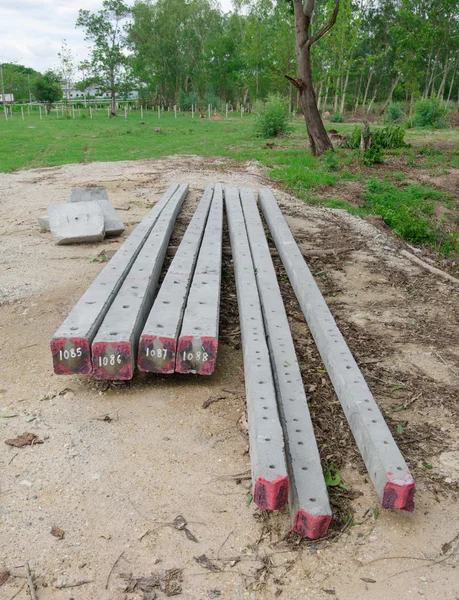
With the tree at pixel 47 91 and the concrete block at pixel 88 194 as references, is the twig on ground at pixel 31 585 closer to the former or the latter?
the concrete block at pixel 88 194

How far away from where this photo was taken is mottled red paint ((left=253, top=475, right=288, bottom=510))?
7.36 feet

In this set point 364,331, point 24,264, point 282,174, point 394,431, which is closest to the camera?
point 394,431

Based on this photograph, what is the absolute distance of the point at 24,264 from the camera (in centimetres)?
591

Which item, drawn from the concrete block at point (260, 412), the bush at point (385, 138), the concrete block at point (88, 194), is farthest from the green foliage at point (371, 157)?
the concrete block at point (260, 412)

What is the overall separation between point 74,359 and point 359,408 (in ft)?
5.13

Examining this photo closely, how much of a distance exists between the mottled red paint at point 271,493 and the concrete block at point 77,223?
191 inches

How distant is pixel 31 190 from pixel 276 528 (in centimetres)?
928

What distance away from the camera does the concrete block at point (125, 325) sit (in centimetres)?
317

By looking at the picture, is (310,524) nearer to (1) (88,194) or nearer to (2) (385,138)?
(1) (88,194)

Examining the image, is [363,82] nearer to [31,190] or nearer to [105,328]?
[31,190]

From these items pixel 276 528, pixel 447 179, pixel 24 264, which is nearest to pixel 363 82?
pixel 447 179

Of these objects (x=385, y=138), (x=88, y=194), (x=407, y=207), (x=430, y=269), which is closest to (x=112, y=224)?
(x=88, y=194)

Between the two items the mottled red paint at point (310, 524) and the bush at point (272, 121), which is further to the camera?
the bush at point (272, 121)

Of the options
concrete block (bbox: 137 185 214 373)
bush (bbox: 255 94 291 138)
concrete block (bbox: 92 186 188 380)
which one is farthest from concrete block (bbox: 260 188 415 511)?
bush (bbox: 255 94 291 138)
